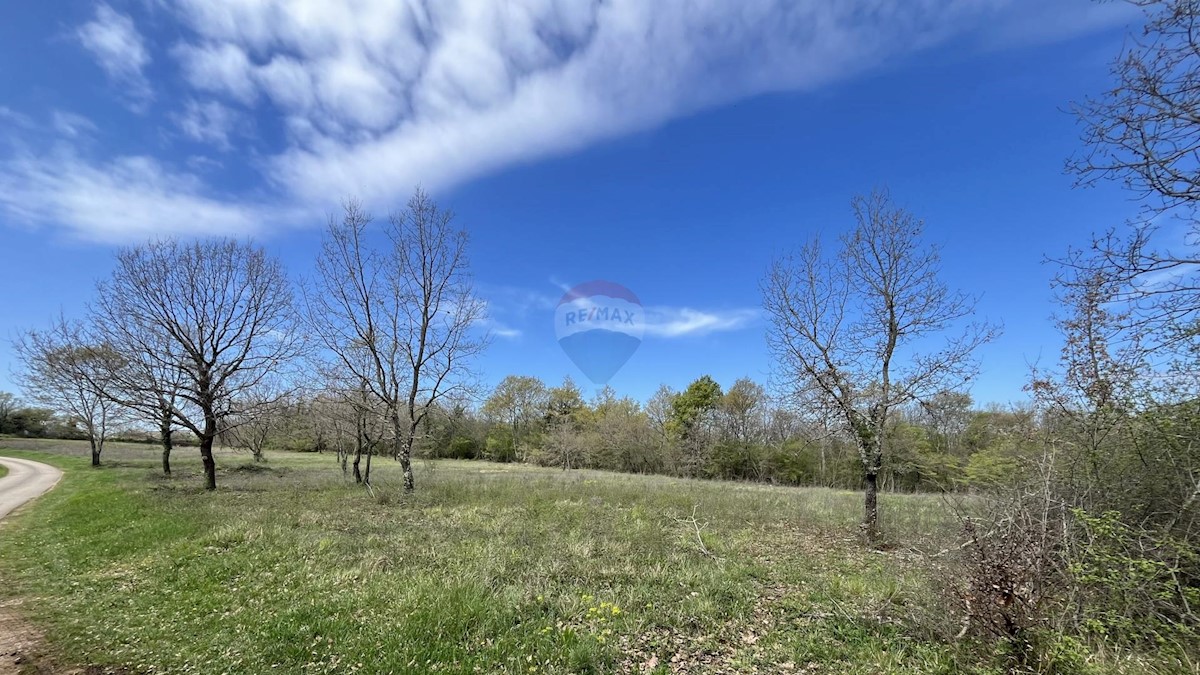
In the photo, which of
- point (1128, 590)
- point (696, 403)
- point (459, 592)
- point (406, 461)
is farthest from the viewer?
point (696, 403)

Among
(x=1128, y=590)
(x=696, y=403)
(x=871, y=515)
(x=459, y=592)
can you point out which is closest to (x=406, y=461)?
(x=459, y=592)

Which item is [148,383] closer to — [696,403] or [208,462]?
[208,462]

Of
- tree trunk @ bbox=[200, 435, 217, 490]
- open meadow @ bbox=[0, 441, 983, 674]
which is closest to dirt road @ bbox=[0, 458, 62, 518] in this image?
open meadow @ bbox=[0, 441, 983, 674]

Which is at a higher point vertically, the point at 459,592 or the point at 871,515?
the point at 871,515

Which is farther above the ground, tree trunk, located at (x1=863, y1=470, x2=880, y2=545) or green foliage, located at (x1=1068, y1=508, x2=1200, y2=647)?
green foliage, located at (x1=1068, y1=508, x2=1200, y2=647)

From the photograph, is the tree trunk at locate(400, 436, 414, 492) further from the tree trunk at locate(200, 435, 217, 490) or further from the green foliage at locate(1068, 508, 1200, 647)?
the green foliage at locate(1068, 508, 1200, 647)

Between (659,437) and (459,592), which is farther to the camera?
(659,437)

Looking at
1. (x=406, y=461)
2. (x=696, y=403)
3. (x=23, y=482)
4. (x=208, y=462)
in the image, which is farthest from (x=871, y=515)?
(x=696, y=403)

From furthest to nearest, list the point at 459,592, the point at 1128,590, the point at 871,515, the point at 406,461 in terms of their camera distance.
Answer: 1. the point at 406,461
2. the point at 871,515
3. the point at 459,592
4. the point at 1128,590

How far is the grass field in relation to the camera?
5.24m

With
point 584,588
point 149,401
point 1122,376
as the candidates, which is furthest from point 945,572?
point 149,401

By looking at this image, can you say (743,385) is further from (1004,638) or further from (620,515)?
(1004,638)

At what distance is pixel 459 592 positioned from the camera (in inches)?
264

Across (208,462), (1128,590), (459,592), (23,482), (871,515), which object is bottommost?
(23,482)
